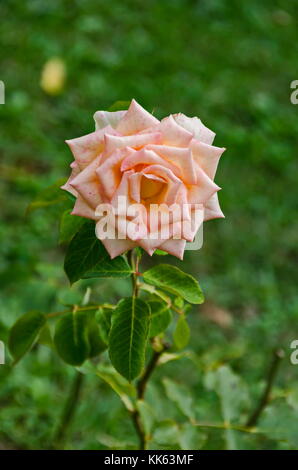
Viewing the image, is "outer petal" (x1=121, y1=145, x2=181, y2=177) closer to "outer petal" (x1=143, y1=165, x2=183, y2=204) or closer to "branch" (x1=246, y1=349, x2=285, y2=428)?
"outer petal" (x1=143, y1=165, x2=183, y2=204)

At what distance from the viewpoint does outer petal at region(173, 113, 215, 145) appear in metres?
0.87

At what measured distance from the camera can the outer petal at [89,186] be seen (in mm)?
817

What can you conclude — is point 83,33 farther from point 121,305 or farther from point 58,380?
point 121,305

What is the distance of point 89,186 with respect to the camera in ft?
2.68

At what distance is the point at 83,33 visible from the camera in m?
3.02

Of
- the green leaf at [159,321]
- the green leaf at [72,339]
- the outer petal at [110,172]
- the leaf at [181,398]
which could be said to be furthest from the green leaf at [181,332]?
the outer petal at [110,172]

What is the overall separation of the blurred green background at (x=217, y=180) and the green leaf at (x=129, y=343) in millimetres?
349

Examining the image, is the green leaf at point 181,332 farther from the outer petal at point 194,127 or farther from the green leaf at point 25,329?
the outer petal at point 194,127

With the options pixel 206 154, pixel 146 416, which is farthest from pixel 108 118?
pixel 146 416

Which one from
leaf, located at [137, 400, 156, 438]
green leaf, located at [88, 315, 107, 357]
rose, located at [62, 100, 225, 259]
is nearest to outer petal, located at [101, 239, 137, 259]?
rose, located at [62, 100, 225, 259]

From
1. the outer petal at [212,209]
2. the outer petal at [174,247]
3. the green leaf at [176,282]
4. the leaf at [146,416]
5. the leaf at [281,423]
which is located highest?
the outer petal at [212,209]

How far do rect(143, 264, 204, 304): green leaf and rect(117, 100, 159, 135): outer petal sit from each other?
0.23 metres

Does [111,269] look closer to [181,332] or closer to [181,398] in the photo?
[181,332]
